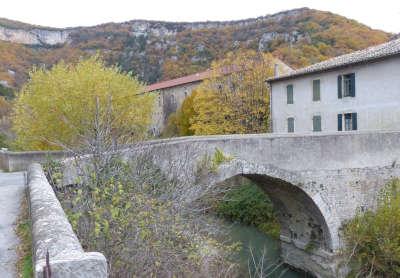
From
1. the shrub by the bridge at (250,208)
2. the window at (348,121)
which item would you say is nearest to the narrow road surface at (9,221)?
the shrub by the bridge at (250,208)

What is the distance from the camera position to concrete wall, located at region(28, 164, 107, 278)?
2363 millimetres

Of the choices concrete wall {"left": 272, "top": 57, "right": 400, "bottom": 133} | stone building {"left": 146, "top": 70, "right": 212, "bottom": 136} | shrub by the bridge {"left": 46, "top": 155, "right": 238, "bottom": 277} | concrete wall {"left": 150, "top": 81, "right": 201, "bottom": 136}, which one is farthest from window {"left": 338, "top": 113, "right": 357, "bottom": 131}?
concrete wall {"left": 150, "top": 81, "right": 201, "bottom": 136}

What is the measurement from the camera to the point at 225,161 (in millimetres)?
10484

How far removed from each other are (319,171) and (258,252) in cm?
516

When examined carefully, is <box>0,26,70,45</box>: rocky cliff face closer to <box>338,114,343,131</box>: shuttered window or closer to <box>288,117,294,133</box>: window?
<box>288,117,294,133</box>: window

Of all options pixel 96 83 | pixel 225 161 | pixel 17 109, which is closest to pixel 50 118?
pixel 96 83

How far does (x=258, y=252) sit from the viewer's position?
626 inches

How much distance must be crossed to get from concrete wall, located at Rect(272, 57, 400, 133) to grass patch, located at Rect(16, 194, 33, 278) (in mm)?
12758

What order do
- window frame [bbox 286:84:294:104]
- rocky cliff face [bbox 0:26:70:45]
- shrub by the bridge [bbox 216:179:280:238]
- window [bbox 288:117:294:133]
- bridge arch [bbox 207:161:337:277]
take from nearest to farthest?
bridge arch [bbox 207:161:337:277]
shrub by the bridge [bbox 216:179:280:238]
window frame [bbox 286:84:294:104]
window [bbox 288:117:294:133]
rocky cliff face [bbox 0:26:70:45]

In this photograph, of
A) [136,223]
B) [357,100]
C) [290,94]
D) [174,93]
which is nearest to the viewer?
[136,223]

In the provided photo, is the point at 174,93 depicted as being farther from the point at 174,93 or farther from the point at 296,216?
the point at 296,216

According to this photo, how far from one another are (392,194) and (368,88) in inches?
183

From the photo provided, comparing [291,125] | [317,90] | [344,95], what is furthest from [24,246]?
[291,125]

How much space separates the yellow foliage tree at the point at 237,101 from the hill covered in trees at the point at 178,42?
11397mm
